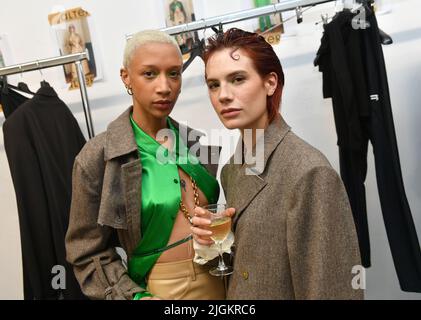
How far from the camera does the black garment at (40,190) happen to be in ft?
4.91

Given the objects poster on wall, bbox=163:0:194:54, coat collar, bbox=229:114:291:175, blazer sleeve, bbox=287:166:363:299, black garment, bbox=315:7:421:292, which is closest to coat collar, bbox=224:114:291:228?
coat collar, bbox=229:114:291:175

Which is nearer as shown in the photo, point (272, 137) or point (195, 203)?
point (272, 137)

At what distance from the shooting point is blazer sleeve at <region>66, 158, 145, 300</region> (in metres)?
1.07

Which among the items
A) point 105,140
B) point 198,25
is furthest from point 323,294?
point 198,25

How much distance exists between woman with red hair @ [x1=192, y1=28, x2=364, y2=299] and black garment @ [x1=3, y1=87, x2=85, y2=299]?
84 centimetres

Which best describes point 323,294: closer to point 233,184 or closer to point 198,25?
point 233,184

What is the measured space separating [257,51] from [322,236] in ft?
1.73

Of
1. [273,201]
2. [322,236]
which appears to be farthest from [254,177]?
[322,236]

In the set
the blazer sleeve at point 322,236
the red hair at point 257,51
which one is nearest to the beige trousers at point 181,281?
the blazer sleeve at point 322,236

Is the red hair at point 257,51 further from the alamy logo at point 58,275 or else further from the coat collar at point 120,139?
the alamy logo at point 58,275

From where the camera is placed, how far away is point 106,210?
103 cm

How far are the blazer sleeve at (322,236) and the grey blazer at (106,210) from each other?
0.48 meters

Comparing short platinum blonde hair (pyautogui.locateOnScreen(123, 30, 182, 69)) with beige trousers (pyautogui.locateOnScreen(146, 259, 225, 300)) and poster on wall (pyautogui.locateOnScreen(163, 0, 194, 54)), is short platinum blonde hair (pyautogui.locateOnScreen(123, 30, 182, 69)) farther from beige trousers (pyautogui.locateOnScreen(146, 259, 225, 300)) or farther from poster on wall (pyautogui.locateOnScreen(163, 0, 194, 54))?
poster on wall (pyautogui.locateOnScreen(163, 0, 194, 54))

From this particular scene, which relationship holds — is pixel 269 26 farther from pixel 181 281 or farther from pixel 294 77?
pixel 181 281
